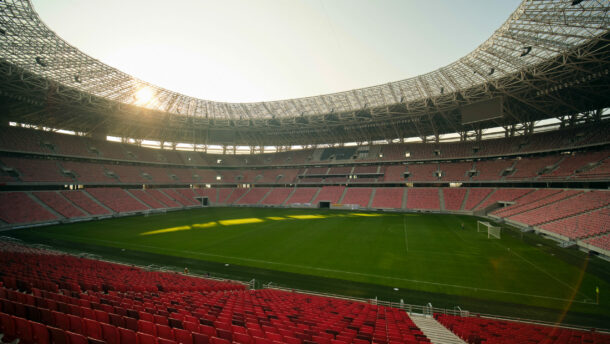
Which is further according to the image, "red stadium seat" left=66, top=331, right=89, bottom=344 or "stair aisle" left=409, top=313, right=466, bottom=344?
"stair aisle" left=409, top=313, right=466, bottom=344

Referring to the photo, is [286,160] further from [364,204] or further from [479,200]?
[479,200]

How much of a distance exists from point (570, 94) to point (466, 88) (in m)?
11.8

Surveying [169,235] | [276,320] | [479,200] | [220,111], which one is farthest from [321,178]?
[276,320]

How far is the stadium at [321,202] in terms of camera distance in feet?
25.2

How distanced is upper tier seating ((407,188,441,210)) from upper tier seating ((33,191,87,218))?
49981 mm

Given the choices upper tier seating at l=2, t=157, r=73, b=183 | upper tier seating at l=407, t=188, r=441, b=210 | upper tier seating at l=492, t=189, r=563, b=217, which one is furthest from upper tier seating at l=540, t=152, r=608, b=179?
upper tier seating at l=2, t=157, r=73, b=183

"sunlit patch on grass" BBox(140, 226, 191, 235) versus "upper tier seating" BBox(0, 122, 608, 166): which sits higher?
"upper tier seating" BBox(0, 122, 608, 166)

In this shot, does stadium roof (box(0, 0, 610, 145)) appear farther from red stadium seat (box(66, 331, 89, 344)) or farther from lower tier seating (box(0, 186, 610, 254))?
red stadium seat (box(66, 331, 89, 344))

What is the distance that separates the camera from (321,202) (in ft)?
168

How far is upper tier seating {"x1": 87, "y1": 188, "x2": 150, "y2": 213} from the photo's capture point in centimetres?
3891

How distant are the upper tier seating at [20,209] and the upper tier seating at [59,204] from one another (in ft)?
3.59

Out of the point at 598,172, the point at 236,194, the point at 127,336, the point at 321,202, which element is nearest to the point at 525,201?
the point at 598,172

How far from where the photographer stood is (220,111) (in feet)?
171

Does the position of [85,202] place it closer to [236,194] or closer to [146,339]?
[236,194]
